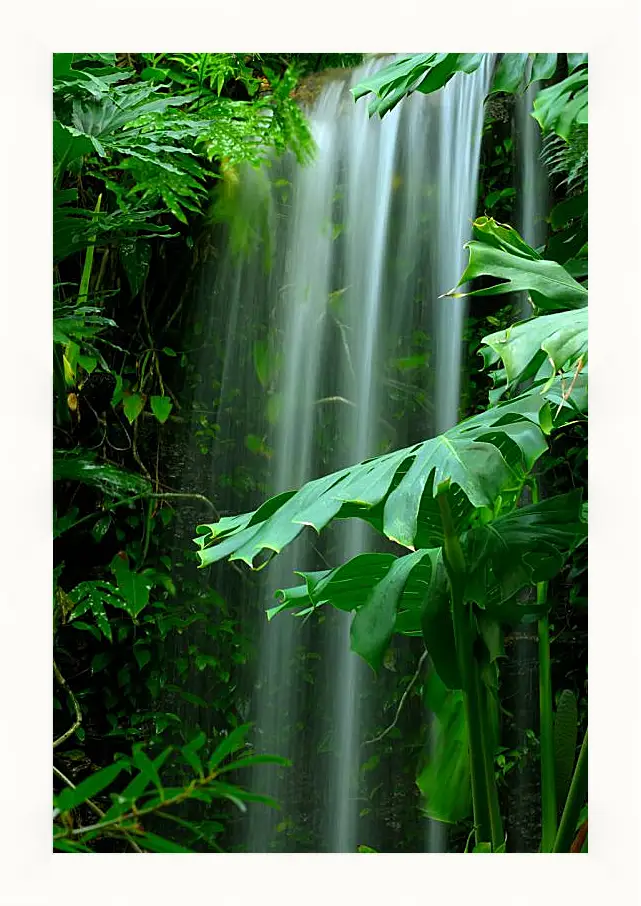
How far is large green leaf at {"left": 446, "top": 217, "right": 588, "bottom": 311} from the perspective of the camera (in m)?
0.91

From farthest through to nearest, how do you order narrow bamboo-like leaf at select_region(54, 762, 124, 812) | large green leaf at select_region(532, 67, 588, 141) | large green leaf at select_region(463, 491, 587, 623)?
large green leaf at select_region(532, 67, 588, 141)
large green leaf at select_region(463, 491, 587, 623)
narrow bamboo-like leaf at select_region(54, 762, 124, 812)

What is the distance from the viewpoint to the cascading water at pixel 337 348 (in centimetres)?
182

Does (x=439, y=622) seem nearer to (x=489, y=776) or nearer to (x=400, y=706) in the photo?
(x=489, y=776)

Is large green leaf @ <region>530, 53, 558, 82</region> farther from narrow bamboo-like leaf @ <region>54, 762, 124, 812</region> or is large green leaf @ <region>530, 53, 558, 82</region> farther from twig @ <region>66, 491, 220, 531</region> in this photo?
twig @ <region>66, 491, 220, 531</region>

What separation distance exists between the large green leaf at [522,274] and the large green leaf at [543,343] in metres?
0.07

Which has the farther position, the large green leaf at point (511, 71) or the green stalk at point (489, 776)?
the large green leaf at point (511, 71)

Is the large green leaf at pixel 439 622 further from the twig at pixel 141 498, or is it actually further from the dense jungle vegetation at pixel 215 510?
the twig at pixel 141 498

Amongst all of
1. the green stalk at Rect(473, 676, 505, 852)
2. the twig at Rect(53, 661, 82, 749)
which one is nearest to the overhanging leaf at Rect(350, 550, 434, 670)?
the green stalk at Rect(473, 676, 505, 852)

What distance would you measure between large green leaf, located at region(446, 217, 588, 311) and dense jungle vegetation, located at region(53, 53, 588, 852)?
5 centimetres

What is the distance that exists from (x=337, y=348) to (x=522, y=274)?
104 cm

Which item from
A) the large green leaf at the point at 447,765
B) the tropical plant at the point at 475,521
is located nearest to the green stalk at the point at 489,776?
the tropical plant at the point at 475,521

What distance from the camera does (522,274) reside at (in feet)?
3.03
